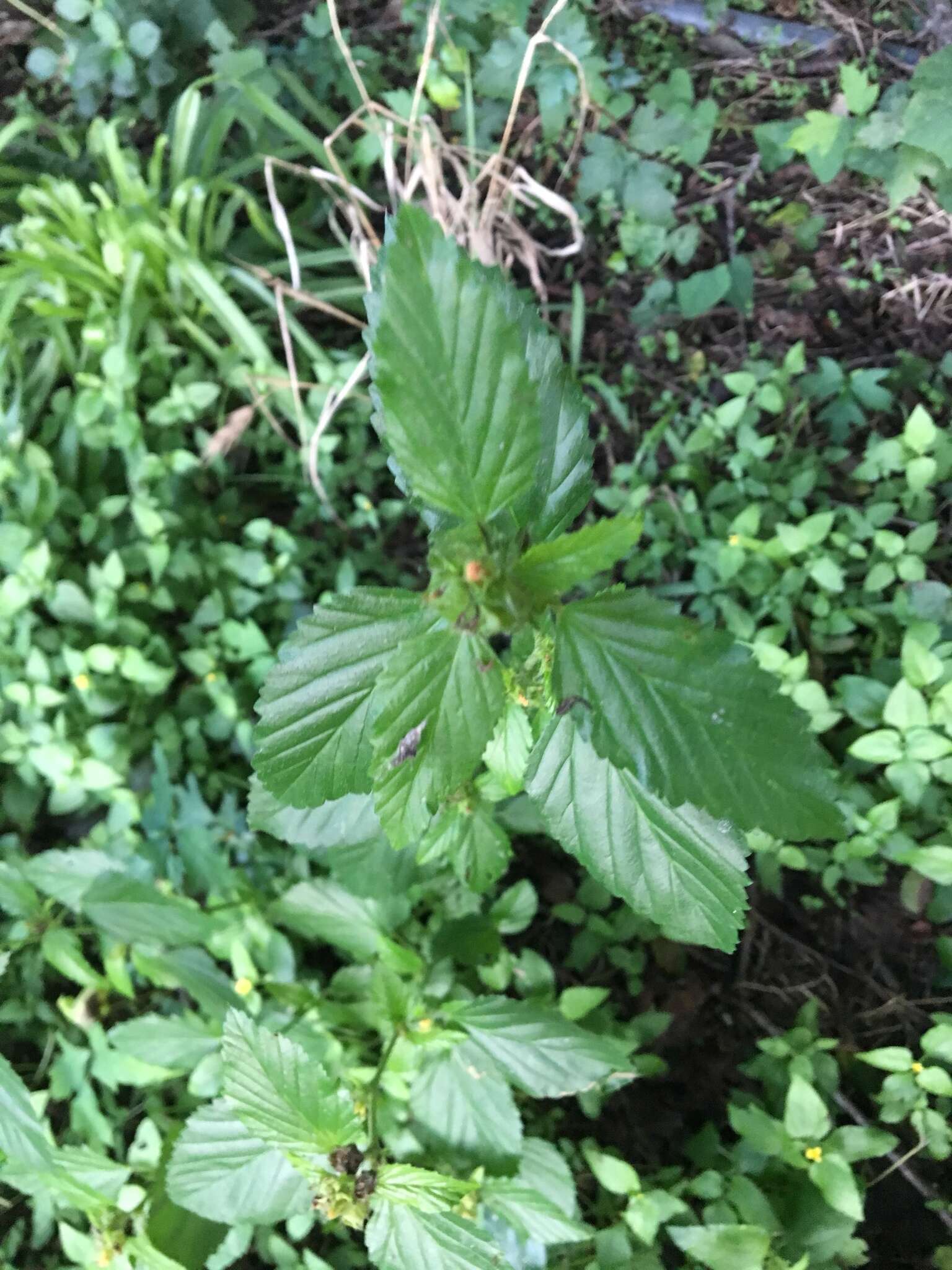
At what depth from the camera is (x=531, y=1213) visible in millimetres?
917

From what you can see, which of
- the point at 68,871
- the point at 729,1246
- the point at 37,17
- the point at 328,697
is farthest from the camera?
the point at 37,17

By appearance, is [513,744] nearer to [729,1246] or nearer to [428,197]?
[729,1246]

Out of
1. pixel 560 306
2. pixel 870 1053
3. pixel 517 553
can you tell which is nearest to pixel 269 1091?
pixel 517 553

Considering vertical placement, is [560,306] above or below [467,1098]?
above

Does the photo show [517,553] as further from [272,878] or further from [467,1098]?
[272,878]

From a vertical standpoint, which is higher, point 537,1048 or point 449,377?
point 449,377

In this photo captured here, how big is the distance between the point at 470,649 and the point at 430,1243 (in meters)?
0.59

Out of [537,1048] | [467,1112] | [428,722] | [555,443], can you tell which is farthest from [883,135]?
[467,1112]

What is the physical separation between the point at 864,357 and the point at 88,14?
1.67 metres

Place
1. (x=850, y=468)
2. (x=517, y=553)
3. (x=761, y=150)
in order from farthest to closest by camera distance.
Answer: (x=761, y=150) < (x=850, y=468) < (x=517, y=553)

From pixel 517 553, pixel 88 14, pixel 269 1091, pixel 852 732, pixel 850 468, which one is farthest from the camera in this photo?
pixel 88 14

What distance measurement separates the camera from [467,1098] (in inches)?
38.9

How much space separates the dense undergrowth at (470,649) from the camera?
0.78 metres

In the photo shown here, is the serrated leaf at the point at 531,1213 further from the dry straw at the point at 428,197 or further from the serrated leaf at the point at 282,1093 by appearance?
the dry straw at the point at 428,197
